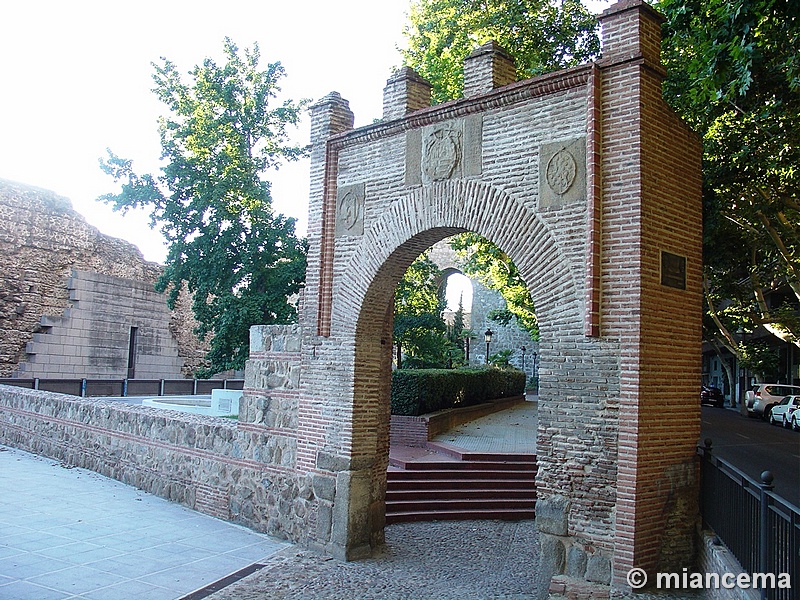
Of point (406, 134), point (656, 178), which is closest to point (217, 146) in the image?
point (406, 134)

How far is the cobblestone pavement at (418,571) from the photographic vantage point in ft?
23.3

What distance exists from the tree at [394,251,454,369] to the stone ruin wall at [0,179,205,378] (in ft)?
32.3

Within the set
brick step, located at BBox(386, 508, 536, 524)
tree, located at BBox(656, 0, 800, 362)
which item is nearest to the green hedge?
brick step, located at BBox(386, 508, 536, 524)

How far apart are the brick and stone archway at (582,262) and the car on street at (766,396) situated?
23.4 m

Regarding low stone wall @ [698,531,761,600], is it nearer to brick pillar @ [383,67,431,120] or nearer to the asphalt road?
the asphalt road

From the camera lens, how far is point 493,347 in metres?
39.1

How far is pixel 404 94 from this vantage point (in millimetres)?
8625

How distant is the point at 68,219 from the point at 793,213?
2040 centimetres

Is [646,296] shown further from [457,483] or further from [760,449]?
[760,449]

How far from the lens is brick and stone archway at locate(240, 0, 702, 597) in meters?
6.32

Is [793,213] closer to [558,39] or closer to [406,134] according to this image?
[558,39]

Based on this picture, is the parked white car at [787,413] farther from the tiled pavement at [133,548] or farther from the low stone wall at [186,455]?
the low stone wall at [186,455]

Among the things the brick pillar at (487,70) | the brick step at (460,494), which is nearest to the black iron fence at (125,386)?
the brick step at (460,494)

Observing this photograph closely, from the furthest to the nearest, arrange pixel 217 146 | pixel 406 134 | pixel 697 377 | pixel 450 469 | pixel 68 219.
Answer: pixel 68 219 < pixel 217 146 < pixel 450 469 < pixel 406 134 < pixel 697 377
